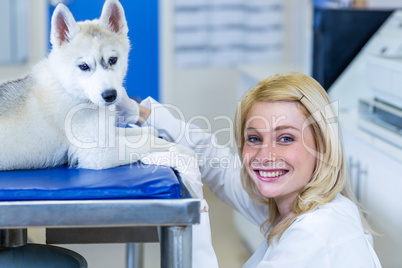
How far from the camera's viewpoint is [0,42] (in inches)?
135

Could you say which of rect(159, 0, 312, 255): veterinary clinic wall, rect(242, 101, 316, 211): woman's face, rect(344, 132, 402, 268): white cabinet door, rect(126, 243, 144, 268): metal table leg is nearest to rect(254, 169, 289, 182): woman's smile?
rect(242, 101, 316, 211): woman's face

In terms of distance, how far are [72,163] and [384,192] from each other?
98cm

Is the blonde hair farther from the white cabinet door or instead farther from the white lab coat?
the white cabinet door

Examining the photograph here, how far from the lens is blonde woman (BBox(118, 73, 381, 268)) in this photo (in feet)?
3.81

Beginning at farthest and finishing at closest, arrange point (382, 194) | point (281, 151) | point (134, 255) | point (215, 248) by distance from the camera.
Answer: point (215, 248) < point (134, 255) < point (382, 194) < point (281, 151)

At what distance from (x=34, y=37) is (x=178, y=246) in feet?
9.36

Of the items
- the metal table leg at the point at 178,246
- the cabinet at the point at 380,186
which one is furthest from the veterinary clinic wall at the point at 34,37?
the metal table leg at the point at 178,246

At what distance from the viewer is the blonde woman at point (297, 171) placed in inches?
45.7

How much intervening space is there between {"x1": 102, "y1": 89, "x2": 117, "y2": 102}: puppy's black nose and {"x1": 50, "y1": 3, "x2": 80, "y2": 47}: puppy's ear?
0.14 metres

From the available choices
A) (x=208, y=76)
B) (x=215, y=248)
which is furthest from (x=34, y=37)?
(x=215, y=248)

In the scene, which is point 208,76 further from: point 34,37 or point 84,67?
point 84,67

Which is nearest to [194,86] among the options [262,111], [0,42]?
[0,42]

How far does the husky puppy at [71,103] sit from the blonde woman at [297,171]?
0.26m

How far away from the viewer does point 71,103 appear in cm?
117
